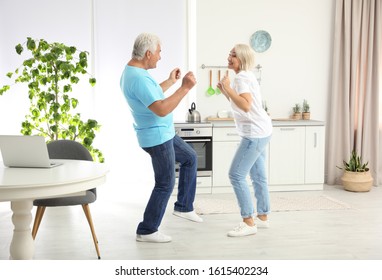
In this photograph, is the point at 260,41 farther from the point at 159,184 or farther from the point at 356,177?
the point at 159,184

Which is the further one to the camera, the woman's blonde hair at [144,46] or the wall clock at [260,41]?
the wall clock at [260,41]

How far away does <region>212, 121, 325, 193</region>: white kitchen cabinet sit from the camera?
5.65m

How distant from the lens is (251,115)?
147 inches

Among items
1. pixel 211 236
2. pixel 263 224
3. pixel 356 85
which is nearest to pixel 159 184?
pixel 211 236

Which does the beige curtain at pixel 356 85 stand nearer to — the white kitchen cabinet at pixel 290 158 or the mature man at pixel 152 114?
the white kitchen cabinet at pixel 290 158

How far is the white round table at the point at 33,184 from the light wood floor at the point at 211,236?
526mm

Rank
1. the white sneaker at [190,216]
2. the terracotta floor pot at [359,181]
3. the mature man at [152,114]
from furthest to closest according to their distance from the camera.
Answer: the terracotta floor pot at [359,181], the white sneaker at [190,216], the mature man at [152,114]

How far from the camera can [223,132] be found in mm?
5617

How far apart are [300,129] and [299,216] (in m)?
1.45

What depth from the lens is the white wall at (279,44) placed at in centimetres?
606

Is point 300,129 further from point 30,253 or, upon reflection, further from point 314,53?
point 30,253

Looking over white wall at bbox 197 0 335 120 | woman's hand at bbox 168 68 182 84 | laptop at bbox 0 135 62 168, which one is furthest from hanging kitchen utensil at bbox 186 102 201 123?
laptop at bbox 0 135 62 168

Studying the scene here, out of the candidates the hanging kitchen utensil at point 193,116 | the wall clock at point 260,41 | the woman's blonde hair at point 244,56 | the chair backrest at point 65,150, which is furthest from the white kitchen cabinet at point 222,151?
the chair backrest at point 65,150

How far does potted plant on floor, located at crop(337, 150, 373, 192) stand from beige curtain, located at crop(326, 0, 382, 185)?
0.30 metres
